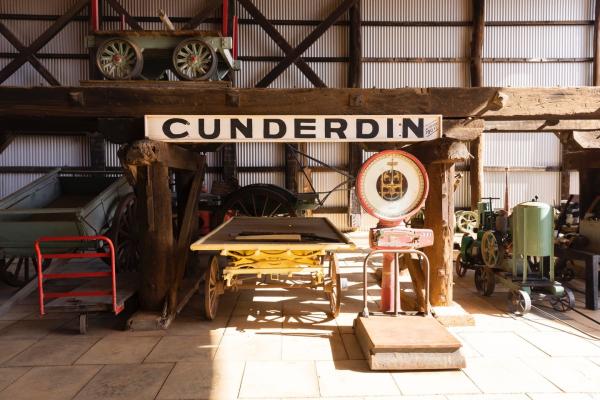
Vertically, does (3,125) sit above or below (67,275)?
above

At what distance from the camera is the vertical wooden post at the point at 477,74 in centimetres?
1184

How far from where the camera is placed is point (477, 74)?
40.7 ft

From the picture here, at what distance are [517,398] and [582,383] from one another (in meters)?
0.69

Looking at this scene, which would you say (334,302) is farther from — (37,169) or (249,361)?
(37,169)

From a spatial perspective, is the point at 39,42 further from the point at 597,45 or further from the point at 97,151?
the point at 597,45

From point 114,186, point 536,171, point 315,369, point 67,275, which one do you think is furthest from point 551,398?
point 536,171

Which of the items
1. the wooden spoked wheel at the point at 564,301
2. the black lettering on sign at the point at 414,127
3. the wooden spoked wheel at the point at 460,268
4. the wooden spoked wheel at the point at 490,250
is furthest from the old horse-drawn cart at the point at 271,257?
the wooden spoked wheel at the point at 460,268

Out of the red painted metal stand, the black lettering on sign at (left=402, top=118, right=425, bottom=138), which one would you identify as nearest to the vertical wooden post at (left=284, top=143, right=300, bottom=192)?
the black lettering on sign at (left=402, top=118, right=425, bottom=138)

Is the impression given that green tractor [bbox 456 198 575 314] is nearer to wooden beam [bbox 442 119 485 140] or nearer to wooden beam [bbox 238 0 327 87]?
wooden beam [bbox 442 119 485 140]

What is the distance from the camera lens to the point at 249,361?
12.1 ft

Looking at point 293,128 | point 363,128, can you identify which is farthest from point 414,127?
point 293,128

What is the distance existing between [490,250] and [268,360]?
372 centimetres

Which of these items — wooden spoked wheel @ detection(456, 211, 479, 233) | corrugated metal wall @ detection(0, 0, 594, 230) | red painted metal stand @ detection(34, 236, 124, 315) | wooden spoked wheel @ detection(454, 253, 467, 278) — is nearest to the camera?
red painted metal stand @ detection(34, 236, 124, 315)

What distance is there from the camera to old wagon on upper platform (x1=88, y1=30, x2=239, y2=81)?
5.48 metres
